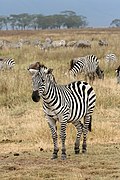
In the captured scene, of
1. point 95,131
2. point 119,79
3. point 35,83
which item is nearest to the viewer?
point 35,83

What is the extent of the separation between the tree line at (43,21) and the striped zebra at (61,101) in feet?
374

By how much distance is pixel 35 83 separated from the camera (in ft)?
24.5

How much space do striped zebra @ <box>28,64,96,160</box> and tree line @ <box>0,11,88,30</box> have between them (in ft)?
374

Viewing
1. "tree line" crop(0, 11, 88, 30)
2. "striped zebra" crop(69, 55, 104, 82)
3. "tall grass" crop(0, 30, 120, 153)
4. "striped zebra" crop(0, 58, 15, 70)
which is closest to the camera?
"tall grass" crop(0, 30, 120, 153)

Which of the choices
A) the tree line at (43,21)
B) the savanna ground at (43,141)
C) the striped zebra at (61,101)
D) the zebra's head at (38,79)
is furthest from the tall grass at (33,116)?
the tree line at (43,21)

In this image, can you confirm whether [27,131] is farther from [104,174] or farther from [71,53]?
[71,53]

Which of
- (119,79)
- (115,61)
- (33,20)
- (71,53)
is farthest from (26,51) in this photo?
(33,20)

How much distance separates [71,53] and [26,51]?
12.2ft

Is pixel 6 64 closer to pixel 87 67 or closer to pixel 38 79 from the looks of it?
pixel 87 67

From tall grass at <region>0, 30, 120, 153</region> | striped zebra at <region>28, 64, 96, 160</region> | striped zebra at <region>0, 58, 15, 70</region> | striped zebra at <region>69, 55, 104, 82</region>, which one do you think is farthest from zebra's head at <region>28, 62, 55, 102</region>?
striped zebra at <region>0, 58, 15, 70</region>

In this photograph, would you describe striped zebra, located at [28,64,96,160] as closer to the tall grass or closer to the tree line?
the tall grass

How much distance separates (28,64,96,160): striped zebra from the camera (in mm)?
7527

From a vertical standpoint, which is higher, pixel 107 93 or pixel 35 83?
pixel 35 83

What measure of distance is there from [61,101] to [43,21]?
11564 cm
